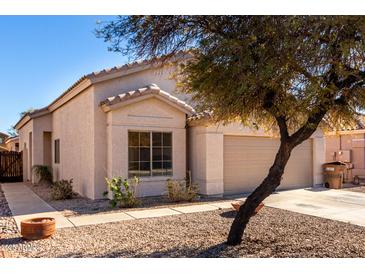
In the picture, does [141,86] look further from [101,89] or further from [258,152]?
[258,152]

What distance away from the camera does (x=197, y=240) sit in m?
7.31

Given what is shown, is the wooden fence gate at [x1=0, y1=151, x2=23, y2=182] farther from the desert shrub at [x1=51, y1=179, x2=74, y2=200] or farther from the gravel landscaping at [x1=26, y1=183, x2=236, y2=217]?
the desert shrub at [x1=51, y1=179, x2=74, y2=200]

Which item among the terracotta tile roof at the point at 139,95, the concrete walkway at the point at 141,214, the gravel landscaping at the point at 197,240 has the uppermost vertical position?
the terracotta tile roof at the point at 139,95

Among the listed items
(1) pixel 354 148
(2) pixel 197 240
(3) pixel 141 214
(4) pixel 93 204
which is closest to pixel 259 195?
(2) pixel 197 240

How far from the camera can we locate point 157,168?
1381 centimetres

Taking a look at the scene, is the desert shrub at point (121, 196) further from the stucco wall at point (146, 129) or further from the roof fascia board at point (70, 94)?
the roof fascia board at point (70, 94)

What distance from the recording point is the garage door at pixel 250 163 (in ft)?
47.7

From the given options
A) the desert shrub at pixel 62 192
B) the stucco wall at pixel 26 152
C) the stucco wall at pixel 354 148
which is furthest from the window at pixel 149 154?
the stucco wall at pixel 354 148

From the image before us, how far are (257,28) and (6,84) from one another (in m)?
10.5

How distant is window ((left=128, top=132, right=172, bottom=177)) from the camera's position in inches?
525

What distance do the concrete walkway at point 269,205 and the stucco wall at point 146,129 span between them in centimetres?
248

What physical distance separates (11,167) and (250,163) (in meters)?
17.0
